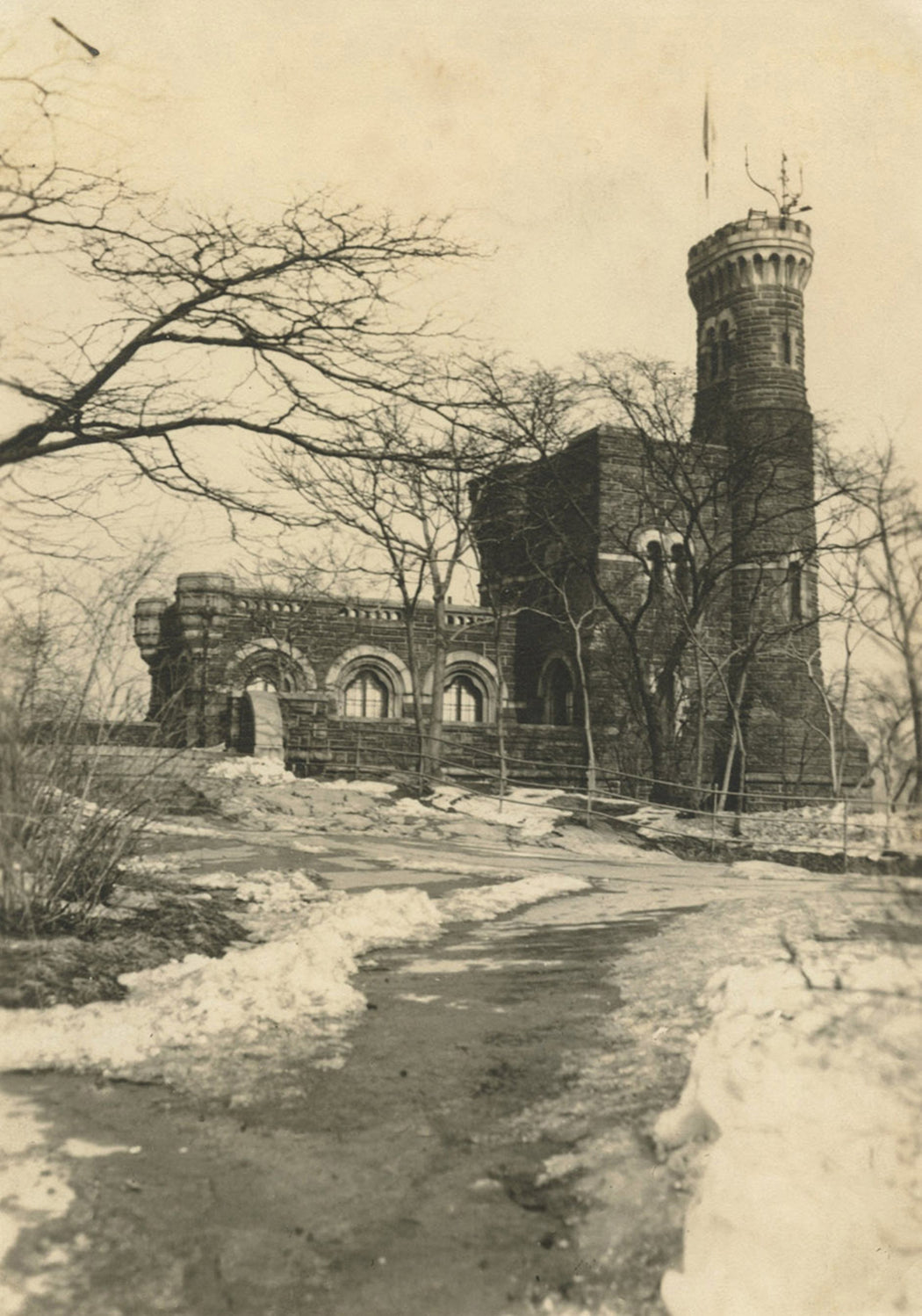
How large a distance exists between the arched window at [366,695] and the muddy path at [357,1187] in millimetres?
20298

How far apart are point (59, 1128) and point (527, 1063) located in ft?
4.80

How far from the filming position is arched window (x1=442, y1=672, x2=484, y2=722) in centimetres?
2458

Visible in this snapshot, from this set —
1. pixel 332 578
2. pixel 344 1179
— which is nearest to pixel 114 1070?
pixel 344 1179

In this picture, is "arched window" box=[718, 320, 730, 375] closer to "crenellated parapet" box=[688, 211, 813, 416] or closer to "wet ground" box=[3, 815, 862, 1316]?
"crenellated parapet" box=[688, 211, 813, 416]

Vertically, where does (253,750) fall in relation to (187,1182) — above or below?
above

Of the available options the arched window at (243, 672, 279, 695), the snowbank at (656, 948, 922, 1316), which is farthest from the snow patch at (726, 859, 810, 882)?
the arched window at (243, 672, 279, 695)

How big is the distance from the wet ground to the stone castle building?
6.99ft

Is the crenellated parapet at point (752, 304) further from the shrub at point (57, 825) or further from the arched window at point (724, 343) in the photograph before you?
the shrub at point (57, 825)

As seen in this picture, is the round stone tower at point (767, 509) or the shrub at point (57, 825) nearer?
the shrub at point (57, 825)

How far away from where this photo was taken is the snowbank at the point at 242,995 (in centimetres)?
390

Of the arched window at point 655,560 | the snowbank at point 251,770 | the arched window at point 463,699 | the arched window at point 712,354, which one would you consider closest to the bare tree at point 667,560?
the arched window at point 655,560

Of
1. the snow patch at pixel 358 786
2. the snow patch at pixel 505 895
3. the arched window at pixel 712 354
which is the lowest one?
the snow patch at pixel 505 895

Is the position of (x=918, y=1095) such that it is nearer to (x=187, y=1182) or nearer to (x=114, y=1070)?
(x=187, y=1182)

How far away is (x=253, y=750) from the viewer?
48.0ft
